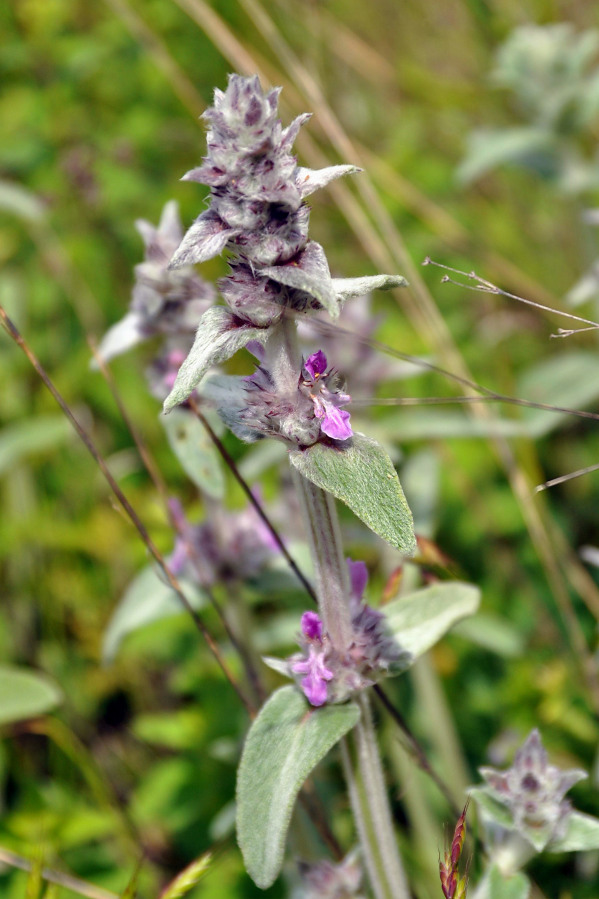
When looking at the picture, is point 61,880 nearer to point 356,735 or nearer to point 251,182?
point 356,735

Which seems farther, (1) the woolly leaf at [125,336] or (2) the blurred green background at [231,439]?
(2) the blurred green background at [231,439]

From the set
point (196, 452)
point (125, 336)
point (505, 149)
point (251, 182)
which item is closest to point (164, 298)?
point (125, 336)

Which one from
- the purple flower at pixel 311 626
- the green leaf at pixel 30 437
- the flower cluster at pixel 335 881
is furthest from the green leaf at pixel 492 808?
the green leaf at pixel 30 437

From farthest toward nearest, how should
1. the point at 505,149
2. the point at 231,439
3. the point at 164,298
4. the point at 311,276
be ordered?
the point at 505,149, the point at 231,439, the point at 164,298, the point at 311,276

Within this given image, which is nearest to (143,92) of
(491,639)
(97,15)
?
(97,15)

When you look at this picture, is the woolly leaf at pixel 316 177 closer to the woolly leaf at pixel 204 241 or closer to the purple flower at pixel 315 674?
the woolly leaf at pixel 204 241

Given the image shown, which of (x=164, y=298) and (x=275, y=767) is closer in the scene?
(x=275, y=767)
